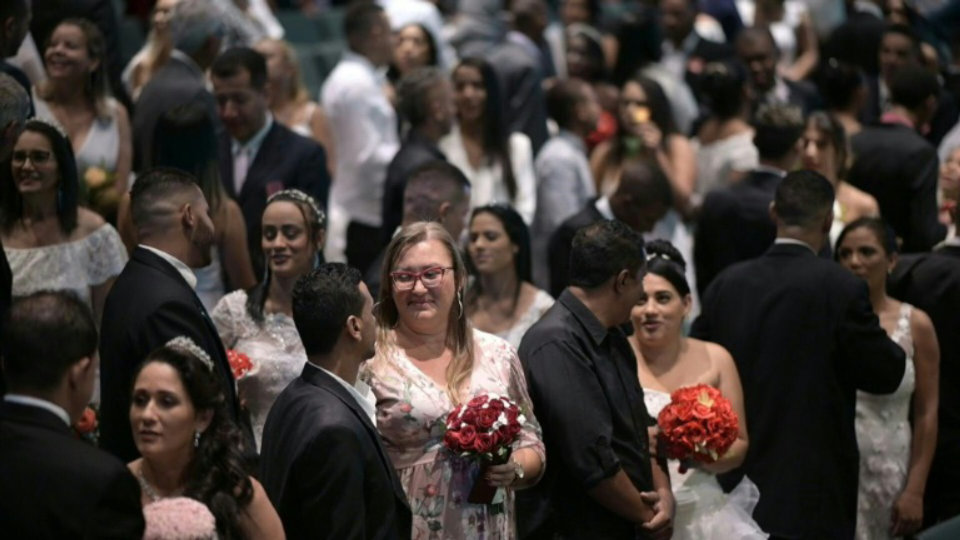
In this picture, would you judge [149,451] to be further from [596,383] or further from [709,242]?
[709,242]

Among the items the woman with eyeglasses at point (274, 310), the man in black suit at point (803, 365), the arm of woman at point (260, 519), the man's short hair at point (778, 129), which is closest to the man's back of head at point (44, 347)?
the arm of woman at point (260, 519)

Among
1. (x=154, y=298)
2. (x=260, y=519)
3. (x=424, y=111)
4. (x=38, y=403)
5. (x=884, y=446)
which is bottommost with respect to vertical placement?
(x=884, y=446)

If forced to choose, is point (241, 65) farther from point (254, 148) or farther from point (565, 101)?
point (565, 101)

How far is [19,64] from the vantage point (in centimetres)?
891

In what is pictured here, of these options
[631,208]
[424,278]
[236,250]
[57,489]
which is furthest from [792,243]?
[57,489]

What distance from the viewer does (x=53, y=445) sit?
4488mm

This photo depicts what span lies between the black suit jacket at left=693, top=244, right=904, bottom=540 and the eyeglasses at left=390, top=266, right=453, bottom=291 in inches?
77.7

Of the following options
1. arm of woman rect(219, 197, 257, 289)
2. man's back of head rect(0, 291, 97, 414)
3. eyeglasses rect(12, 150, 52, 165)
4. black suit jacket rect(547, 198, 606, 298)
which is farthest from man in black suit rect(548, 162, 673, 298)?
man's back of head rect(0, 291, 97, 414)

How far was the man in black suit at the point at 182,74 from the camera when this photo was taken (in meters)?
8.59

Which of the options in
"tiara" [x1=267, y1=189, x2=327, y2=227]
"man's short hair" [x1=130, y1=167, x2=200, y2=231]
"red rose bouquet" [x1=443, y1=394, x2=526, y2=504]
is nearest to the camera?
"red rose bouquet" [x1=443, y1=394, x2=526, y2=504]

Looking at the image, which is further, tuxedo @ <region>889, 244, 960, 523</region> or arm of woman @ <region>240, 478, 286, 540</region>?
tuxedo @ <region>889, 244, 960, 523</region>

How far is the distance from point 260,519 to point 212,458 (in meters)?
0.23

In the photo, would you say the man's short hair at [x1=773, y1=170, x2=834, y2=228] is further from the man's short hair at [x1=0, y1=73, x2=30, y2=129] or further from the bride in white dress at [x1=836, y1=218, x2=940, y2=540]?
the man's short hair at [x1=0, y1=73, x2=30, y2=129]

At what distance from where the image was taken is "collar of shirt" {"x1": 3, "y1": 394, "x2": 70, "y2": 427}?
179 inches
